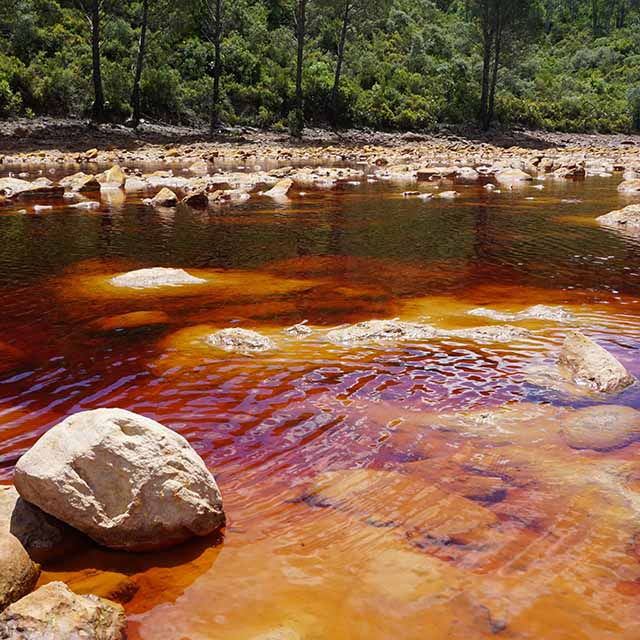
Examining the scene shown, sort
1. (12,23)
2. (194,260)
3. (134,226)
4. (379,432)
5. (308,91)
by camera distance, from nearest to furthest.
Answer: (379,432) → (194,260) → (134,226) → (12,23) → (308,91)

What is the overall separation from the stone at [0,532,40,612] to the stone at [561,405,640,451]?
121 inches

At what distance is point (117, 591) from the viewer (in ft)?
9.37

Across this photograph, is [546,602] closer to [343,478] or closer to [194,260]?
[343,478]

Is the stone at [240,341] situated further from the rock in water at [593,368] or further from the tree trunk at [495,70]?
the tree trunk at [495,70]

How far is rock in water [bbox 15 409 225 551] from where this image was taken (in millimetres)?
3070

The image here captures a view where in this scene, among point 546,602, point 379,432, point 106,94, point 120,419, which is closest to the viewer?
point 546,602

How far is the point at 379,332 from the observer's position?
625 cm

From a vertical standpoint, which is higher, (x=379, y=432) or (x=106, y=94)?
(x=106, y=94)

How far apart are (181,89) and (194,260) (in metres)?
35.5

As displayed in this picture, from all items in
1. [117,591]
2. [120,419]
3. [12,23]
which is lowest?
[117,591]

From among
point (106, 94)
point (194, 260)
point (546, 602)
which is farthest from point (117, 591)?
point (106, 94)

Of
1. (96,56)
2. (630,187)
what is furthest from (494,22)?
(630,187)

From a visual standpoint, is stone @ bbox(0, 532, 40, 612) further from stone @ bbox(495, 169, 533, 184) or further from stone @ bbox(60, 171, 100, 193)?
stone @ bbox(495, 169, 533, 184)

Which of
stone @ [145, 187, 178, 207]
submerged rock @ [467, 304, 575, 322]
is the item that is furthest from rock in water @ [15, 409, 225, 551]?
stone @ [145, 187, 178, 207]
